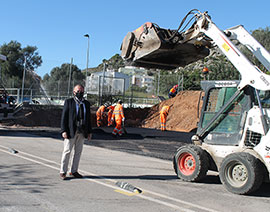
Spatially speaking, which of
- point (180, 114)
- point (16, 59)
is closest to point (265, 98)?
point (180, 114)

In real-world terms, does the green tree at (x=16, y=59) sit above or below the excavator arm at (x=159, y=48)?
above

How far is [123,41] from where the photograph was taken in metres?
9.43

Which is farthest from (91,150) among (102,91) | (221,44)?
(102,91)

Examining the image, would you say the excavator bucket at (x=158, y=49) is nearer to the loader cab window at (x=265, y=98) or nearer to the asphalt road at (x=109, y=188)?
the loader cab window at (x=265, y=98)

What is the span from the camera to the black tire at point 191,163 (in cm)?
677

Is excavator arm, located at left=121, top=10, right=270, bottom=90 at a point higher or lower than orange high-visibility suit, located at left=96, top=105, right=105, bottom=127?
higher

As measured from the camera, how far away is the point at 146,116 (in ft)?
81.4

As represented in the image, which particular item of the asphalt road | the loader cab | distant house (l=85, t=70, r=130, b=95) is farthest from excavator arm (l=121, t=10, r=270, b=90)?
distant house (l=85, t=70, r=130, b=95)

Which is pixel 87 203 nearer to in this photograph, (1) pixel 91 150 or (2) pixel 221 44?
(2) pixel 221 44

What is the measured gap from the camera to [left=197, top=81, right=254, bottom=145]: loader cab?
6418mm

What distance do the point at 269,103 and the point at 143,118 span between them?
18.8 meters

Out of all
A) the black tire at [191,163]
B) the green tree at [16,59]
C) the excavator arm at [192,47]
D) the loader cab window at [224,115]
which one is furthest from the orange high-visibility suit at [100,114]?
the green tree at [16,59]

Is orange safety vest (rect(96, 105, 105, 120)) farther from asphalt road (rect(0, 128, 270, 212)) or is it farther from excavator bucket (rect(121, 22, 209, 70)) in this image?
excavator bucket (rect(121, 22, 209, 70))

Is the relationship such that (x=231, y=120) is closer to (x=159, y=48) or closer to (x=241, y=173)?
(x=241, y=173)
